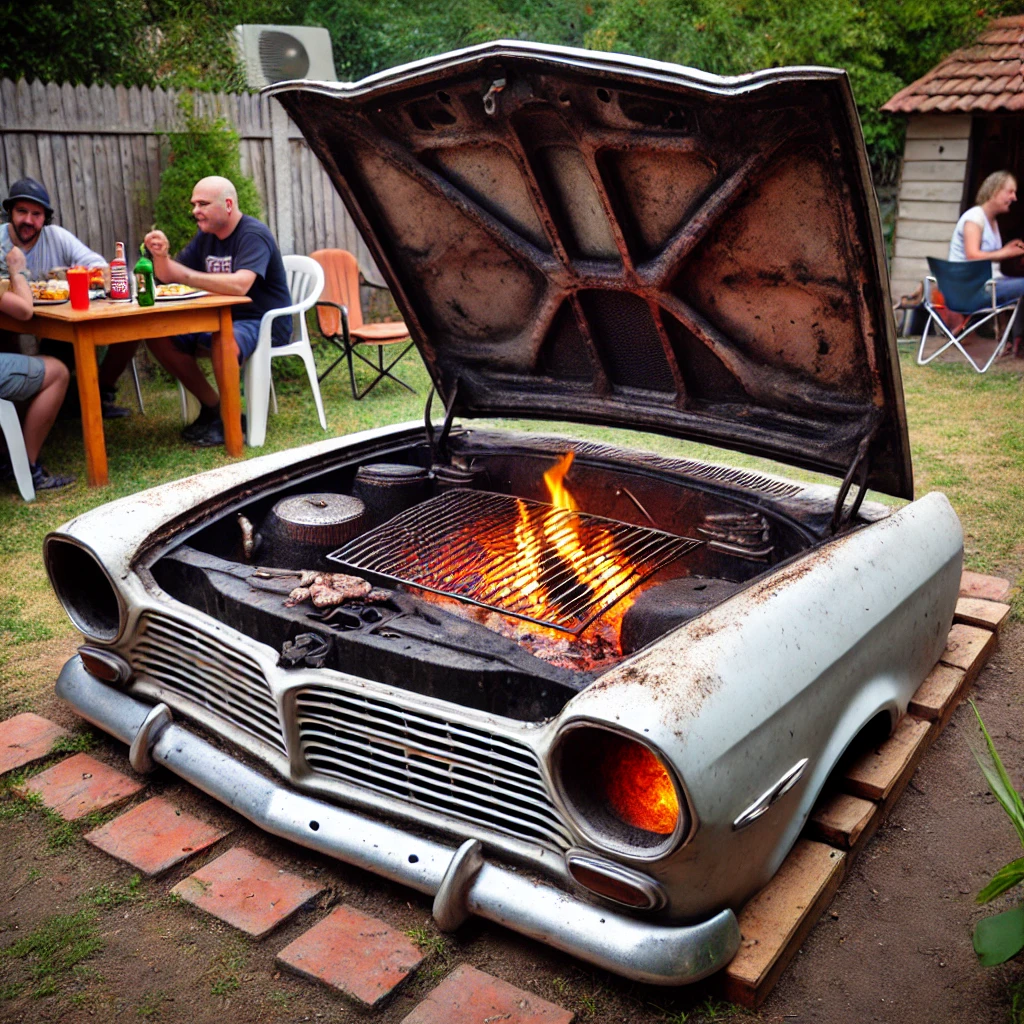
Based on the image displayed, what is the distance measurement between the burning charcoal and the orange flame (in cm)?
89

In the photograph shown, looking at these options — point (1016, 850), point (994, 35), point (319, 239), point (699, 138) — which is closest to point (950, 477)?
point (1016, 850)

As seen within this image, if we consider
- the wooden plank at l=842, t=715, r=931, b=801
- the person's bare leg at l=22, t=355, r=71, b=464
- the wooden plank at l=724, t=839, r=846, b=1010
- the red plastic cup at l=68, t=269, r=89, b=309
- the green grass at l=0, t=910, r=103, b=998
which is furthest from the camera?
the person's bare leg at l=22, t=355, r=71, b=464

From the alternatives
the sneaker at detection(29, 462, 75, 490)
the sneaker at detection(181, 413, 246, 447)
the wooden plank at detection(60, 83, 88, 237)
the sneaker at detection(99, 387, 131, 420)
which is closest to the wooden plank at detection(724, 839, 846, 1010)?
the sneaker at detection(29, 462, 75, 490)

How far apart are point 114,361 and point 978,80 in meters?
8.65

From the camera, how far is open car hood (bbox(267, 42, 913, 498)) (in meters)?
2.21

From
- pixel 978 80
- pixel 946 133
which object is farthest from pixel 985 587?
pixel 978 80

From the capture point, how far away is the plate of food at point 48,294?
5.66 metres

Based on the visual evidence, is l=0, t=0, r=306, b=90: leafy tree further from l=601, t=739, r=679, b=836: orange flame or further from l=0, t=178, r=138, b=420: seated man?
l=601, t=739, r=679, b=836: orange flame

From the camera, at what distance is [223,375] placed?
6.04 meters

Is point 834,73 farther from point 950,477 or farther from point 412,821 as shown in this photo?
point 950,477

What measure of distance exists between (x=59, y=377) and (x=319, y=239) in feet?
14.4

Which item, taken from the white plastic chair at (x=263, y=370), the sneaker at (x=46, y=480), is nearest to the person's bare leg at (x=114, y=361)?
the white plastic chair at (x=263, y=370)

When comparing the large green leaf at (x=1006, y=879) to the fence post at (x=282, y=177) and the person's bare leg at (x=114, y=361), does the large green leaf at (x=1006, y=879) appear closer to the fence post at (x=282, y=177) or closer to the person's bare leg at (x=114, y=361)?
the person's bare leg at (x=114, y=361)

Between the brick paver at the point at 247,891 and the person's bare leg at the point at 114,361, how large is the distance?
5005 millimetres
